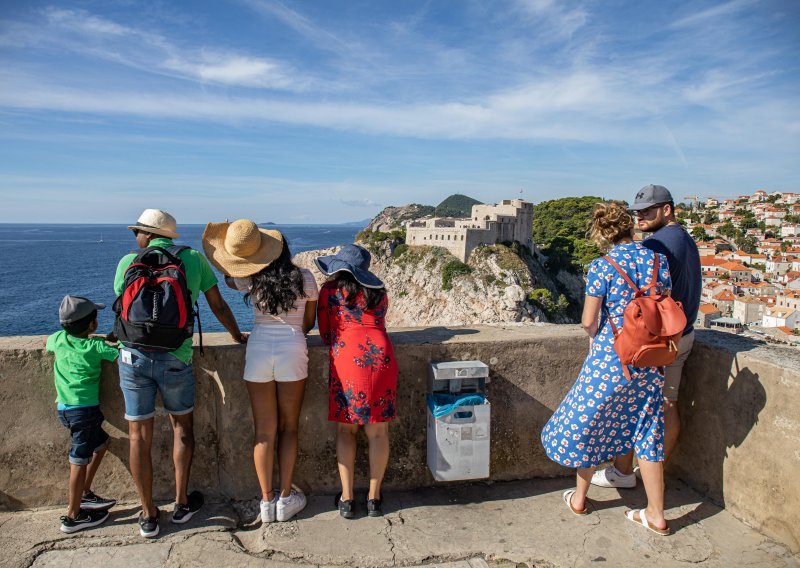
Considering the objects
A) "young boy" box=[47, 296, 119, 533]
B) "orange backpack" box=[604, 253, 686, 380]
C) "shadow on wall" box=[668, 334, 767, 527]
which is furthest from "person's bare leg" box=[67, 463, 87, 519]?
"shadow on wall" box=[668, 334, 767, 527]

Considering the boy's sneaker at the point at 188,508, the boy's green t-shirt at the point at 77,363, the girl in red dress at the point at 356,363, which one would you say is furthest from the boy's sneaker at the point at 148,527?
the girl in red dress at the point at 356,363

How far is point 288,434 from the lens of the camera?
2775mm

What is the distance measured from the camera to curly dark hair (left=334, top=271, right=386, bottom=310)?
107 inches

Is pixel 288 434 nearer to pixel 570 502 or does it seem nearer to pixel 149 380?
pixel 149 380

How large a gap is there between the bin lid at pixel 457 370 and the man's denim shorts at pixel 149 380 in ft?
4.22

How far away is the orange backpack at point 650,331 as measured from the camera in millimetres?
2402

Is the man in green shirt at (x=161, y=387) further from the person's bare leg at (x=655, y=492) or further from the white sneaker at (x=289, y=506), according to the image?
the person's bare leg at (x=655, y=492)

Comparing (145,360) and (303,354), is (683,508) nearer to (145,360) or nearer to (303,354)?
(303,354)

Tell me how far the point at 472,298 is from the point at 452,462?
50.4 metres

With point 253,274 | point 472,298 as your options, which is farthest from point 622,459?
point 472,298

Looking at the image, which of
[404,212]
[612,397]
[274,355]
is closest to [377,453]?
[274,355]

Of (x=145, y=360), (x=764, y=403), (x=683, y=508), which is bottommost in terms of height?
(x=683, y=508)

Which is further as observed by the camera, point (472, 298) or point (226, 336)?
point (472, 298)

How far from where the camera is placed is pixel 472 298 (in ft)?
173
